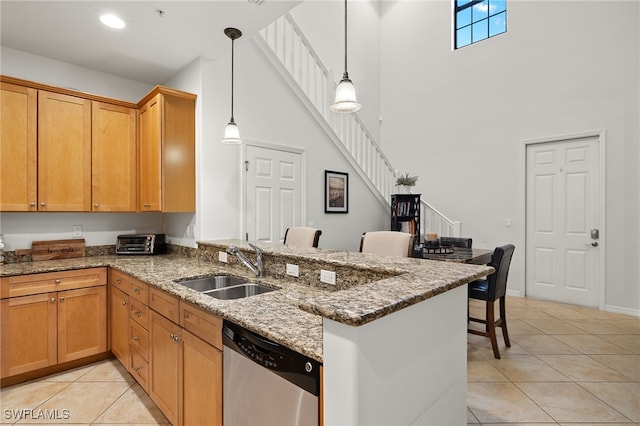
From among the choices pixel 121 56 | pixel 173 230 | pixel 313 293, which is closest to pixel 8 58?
pixel 121 56

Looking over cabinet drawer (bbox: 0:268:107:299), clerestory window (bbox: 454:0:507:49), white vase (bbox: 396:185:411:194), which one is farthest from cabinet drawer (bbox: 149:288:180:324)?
clerestory window (bbox: 454:0:507:49)

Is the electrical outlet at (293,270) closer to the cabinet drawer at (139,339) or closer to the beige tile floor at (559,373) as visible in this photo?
the cabinet drawer at (139,339)

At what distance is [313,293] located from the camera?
1940 millimetres

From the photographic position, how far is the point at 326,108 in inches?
192

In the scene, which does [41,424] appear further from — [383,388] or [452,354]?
[452,354]

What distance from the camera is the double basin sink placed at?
222 cm

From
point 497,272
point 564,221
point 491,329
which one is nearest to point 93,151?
point 497,272

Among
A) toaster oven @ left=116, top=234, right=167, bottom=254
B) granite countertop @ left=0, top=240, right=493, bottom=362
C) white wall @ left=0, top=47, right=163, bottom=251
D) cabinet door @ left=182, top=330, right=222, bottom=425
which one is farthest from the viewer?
toaster oven @ left=116, top=234, right=167, bottom=254

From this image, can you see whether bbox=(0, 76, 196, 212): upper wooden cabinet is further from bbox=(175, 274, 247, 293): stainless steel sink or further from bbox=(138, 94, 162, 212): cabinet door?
bbox=(175, 274, 247, 293): stainless steel sink

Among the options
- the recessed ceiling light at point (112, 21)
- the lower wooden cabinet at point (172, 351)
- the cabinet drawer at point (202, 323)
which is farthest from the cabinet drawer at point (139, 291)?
the recessed ceiling light at point (112, 21)

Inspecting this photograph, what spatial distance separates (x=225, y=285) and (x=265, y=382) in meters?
1.33

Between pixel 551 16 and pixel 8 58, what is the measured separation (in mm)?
6566

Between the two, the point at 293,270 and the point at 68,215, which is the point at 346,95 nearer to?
the point at 293,270

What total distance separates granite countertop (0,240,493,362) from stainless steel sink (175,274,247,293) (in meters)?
0.05
